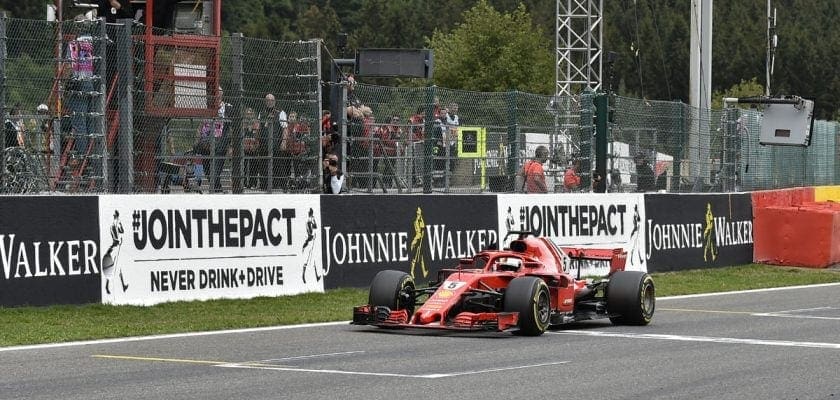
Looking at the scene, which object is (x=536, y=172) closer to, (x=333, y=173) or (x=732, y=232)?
(x=333, y=173)

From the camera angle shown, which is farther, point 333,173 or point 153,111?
point 333,173

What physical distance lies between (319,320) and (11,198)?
11.2ft

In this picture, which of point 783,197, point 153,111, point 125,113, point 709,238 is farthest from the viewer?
point 783,197

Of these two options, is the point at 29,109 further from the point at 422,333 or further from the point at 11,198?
the point at 422,333

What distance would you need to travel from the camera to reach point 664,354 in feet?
43.5

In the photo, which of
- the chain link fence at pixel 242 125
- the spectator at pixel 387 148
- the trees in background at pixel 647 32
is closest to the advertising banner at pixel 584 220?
the chain link fence at pixel 242 125

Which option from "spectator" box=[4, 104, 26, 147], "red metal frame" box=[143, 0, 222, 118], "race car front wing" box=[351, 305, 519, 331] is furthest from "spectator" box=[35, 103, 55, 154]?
"race car front wing" box=[351, 305, 519, 331]

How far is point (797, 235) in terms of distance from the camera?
89.5ft

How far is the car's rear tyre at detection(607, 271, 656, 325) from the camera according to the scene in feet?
52.1

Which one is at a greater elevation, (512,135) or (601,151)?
(512,135)

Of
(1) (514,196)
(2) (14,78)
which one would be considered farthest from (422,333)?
(1) (514,196)

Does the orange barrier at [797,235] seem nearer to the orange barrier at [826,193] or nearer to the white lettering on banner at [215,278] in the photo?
the orange barrier at [826,193]

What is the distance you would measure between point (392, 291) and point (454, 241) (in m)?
6.15

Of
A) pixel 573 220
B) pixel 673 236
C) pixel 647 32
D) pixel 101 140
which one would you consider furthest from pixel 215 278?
pixel 647 32
